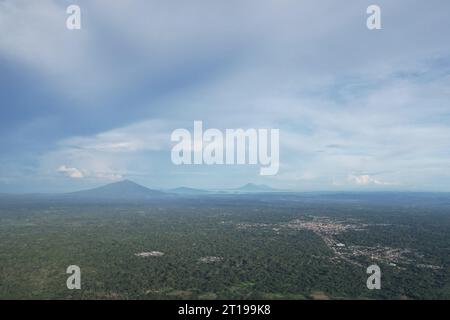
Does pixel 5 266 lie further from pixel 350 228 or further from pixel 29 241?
pixel 350 228

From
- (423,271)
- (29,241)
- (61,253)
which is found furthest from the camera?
(29,241)

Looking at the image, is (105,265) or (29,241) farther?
(29,241)

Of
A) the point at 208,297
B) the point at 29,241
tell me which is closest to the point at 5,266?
the point at 29,241

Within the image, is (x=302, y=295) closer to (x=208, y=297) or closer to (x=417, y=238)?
(x=208, y=297)
